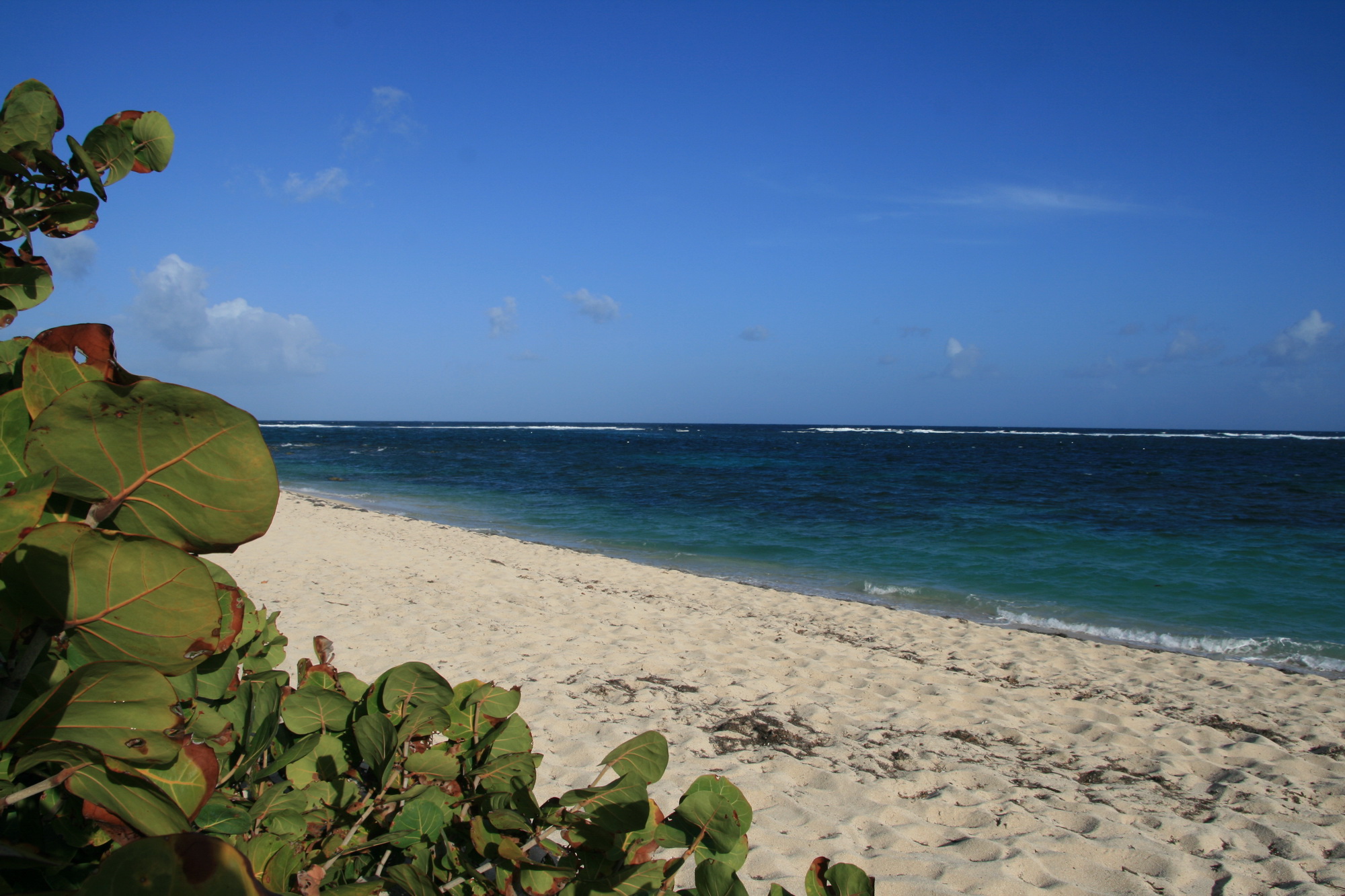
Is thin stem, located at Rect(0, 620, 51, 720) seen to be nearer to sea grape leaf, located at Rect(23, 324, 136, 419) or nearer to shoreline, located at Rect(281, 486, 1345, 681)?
sea grape leaf, located at Rect(23, 324, 136, 419)

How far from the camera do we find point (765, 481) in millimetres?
23250

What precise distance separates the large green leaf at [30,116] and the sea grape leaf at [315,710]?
2.94 feet

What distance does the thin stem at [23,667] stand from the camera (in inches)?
18.5

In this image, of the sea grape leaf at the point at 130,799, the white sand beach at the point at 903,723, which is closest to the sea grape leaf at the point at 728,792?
the sea grape leaf at the point at 130,799

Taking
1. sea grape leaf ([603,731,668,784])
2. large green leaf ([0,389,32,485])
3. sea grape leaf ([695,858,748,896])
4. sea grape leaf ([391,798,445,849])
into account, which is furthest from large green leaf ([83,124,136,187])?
sea grape leaf ([695,858,748,896])

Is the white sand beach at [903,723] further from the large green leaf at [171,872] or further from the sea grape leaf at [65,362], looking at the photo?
the sea grape leaf at [65,362]

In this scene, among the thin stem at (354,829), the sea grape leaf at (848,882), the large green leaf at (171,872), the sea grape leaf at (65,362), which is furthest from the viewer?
the thin stem at (354,829)

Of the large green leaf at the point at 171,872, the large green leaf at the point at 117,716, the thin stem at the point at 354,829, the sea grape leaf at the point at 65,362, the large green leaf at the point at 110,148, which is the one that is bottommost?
the thin stem at the point at 354,829

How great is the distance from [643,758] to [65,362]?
2.97 feet

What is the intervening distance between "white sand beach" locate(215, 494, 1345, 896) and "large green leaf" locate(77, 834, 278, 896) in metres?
2.53

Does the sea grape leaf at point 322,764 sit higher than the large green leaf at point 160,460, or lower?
lower

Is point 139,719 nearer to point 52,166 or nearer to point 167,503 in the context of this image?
point 167,503

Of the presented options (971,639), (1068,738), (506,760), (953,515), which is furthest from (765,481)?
(506,760)

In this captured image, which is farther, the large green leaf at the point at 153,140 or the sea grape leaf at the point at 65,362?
the large green leaf at the point at 153,140
